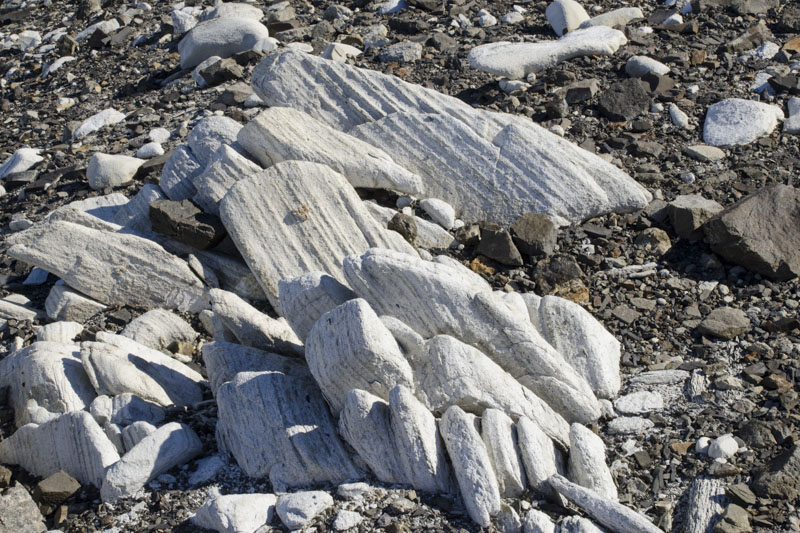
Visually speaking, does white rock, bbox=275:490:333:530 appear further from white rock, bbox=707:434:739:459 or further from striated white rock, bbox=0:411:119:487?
white rock, bbox=707:434:739:459

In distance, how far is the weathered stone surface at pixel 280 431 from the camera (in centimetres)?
414

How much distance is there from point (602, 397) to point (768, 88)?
4.18m

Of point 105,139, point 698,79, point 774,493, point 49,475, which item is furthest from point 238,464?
point 698,79

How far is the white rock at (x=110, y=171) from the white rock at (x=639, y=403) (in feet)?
15.1

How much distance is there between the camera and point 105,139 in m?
8.06

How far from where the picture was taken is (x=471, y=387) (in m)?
4.22

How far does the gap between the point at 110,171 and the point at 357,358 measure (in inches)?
154

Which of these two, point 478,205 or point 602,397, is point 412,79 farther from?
point 602,397

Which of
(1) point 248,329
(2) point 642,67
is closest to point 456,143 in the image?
(2) point 642,67

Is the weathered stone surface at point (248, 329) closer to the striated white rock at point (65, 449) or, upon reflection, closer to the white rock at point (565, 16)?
the striated white rock at point (65, 449)

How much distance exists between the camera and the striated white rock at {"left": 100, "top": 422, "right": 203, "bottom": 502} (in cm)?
420

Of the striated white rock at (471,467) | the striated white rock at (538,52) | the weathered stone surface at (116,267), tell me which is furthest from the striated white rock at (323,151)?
the striated white rock at (471,467)

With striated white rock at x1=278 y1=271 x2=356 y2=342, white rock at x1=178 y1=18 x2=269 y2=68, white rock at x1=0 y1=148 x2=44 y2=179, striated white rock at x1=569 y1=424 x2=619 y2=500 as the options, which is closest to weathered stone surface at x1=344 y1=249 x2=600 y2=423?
striated white rock at x1=278 y1=271 x2=356 y2=342

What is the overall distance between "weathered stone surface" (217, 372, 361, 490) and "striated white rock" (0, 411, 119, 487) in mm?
620
